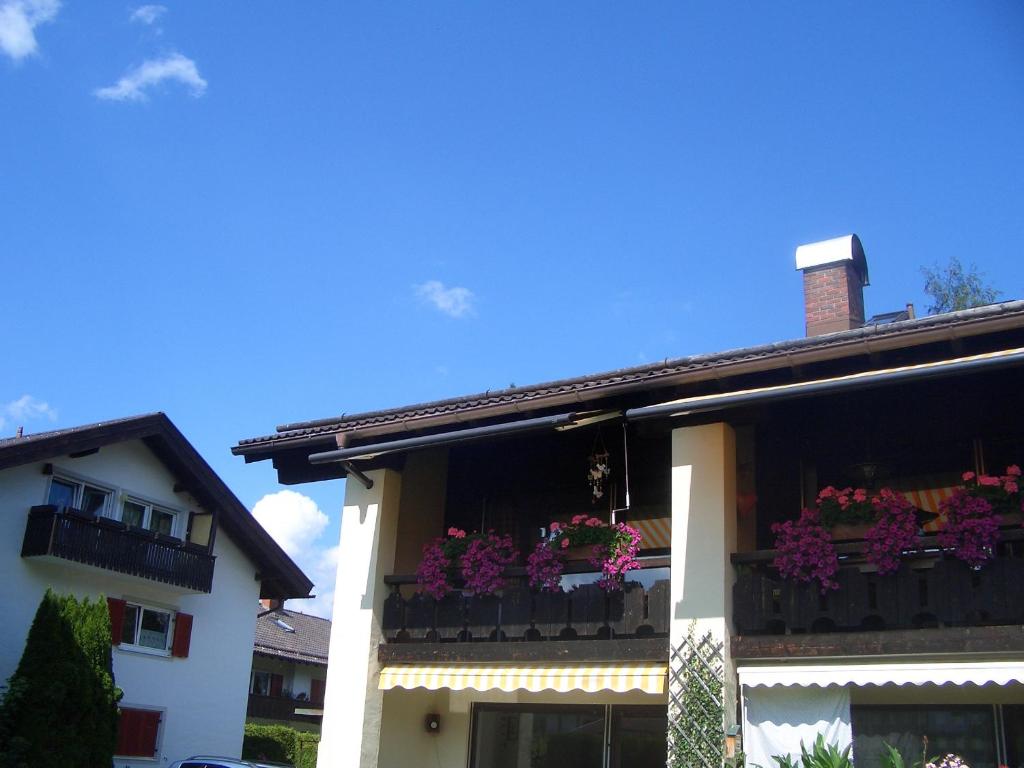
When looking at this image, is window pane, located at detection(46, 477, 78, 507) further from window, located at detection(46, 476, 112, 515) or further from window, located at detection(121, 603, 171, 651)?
window, located at detection(121, 603, 171, 651)

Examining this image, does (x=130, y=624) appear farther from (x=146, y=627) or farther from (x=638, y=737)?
(x=638, y=737)

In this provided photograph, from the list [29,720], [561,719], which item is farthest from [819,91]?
[29,720]

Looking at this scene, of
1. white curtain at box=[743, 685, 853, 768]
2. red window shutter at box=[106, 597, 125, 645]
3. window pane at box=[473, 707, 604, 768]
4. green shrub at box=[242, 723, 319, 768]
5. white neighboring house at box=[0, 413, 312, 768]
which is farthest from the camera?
A: green shrub at box=[242, 723, 319, 768]

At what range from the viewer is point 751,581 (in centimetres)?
1139

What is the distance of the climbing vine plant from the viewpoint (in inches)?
428

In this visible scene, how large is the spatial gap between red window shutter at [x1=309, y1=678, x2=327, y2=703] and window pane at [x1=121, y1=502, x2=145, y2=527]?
15.9 meters

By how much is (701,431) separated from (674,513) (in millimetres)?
918

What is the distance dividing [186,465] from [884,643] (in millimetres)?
19867

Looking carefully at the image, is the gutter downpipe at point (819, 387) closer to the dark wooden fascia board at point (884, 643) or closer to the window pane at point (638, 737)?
the dark wooden fascia board at point (884, 643)

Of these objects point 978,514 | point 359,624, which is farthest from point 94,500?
point 978,514

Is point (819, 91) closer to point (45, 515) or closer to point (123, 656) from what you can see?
point (45, 515)

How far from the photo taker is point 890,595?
10.7 m

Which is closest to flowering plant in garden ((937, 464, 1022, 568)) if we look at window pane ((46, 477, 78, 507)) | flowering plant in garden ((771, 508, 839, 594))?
flowering plant in garden ((771, 508, 839, 594))

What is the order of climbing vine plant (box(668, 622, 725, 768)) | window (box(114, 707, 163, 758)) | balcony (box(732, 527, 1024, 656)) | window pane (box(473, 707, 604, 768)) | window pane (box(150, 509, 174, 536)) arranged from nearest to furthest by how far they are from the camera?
balcony (box(732, 527, 1024, 656)), climbing vine plant (box(668, 622, 725, 768)), window pane (box(473, 707, 604, 768)), window (box(114, 707, 163, 758)), window pane (box(150, 509, 174, 536))
